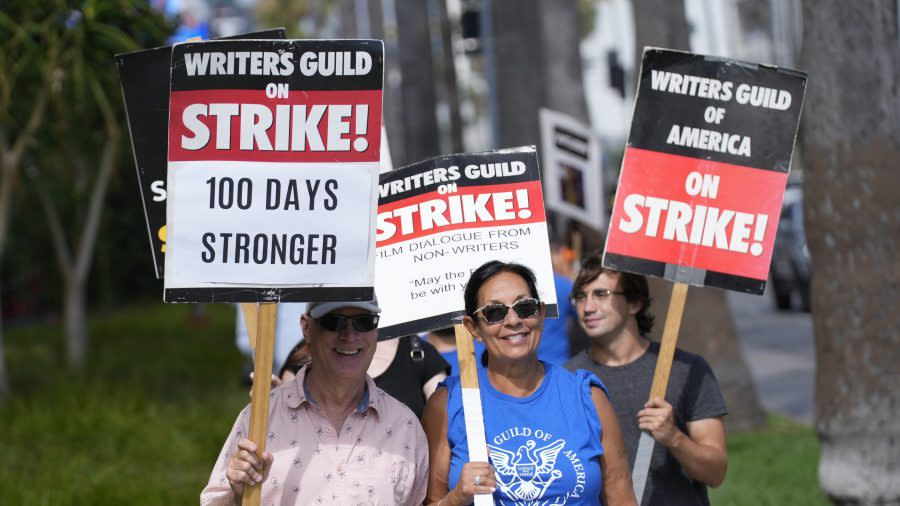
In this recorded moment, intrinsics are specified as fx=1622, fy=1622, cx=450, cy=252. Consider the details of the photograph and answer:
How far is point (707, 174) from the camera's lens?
5543 millimetres

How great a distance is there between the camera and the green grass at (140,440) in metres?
9.78

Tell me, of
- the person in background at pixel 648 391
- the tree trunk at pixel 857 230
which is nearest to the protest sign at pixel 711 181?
the person in background at pixel 648 391

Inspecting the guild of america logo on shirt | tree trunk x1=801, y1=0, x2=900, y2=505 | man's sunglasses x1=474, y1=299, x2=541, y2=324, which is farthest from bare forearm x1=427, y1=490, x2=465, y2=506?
tree trunk x1=801, y1=0, x2=900, y2=505

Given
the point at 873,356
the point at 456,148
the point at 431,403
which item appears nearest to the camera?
the point at 431,403

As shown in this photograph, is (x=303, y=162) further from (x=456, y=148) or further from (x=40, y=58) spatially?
(x=456, y=148)

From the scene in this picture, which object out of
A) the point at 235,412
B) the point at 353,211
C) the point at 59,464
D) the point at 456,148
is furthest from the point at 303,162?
the point at 456,148

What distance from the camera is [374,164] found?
462 centimetres

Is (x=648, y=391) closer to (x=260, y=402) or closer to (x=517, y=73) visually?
(x=260, y=402)

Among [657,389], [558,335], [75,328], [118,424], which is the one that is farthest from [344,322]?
[75,328]

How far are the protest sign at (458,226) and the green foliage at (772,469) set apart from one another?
4.49 meters

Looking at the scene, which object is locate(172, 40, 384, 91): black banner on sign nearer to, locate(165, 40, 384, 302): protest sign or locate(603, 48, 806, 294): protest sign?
locate(165, 40, 384, 302): protest sign

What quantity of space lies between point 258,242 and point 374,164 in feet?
1.30

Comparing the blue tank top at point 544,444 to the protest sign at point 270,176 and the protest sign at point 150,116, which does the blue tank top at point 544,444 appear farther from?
the protest sign at point 150,116

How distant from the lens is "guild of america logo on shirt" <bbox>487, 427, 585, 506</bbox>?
4438mm
